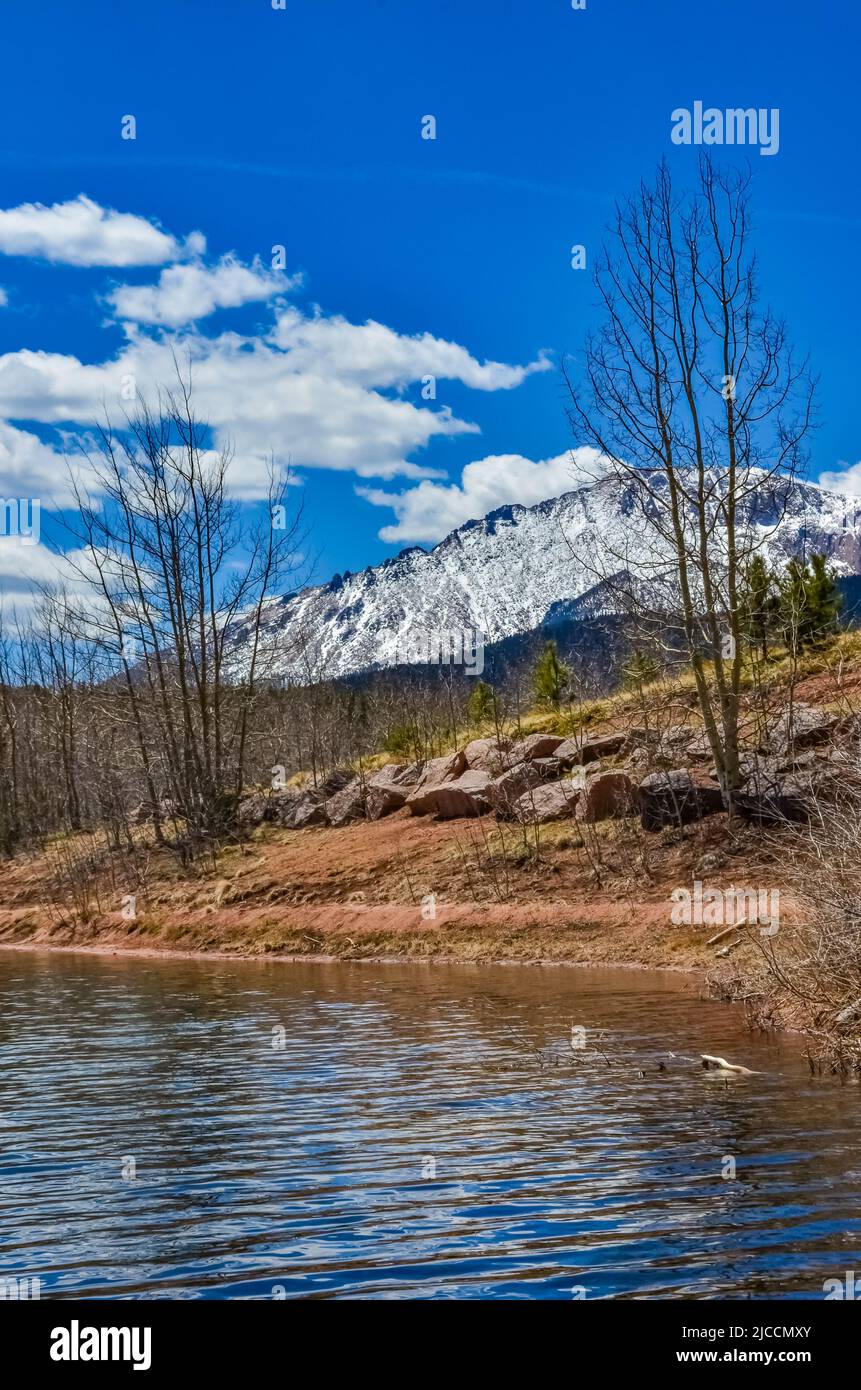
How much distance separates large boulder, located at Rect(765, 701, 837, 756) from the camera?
30141 millimetres

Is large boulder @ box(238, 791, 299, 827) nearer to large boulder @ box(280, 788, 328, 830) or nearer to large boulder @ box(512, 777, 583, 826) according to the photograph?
large boulder @ box(280, 788, 328, 830)

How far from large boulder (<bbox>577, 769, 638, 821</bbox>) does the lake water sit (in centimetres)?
1230

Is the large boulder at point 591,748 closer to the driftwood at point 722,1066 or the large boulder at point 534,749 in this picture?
the large boulder at point 534,749

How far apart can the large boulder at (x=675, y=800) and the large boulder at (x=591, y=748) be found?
14.2ft

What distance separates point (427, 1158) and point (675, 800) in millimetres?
20179

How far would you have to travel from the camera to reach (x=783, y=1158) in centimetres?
967

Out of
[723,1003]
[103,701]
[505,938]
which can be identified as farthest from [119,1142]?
[103,701]

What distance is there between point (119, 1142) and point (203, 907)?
78.3ft

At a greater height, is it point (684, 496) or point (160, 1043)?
point (684, 496)

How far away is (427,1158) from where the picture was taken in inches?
398

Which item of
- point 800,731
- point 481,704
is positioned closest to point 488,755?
point 800,731

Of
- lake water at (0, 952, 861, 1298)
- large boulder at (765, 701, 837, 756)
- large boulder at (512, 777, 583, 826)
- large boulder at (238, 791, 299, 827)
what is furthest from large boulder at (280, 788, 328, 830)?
lake water at (0, 952, 861, 1298)

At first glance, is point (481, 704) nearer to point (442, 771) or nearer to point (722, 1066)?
point (442, 771)
